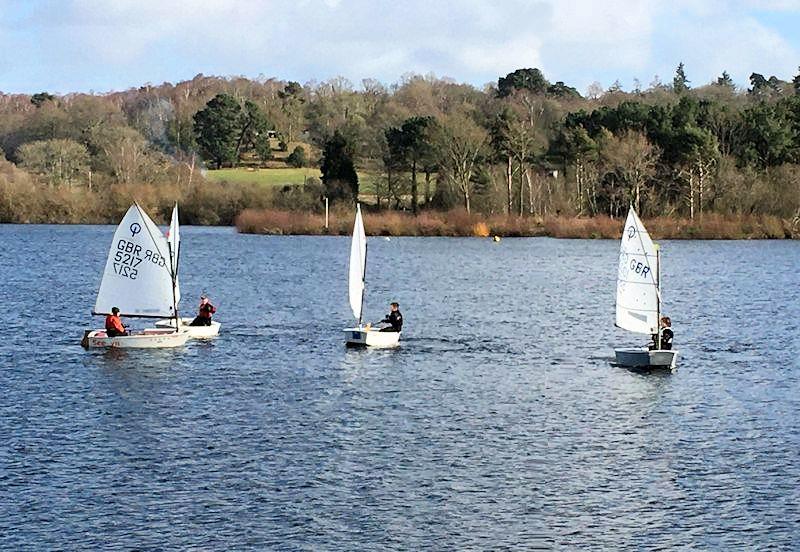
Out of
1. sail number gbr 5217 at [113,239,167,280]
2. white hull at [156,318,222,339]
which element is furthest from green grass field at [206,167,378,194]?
sail number gbr 5217 at [113,239,167,280]

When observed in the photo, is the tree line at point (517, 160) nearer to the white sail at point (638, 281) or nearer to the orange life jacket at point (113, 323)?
the white sail at point (638, 281)

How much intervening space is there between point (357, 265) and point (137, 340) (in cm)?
784

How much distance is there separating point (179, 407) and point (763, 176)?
8615cm

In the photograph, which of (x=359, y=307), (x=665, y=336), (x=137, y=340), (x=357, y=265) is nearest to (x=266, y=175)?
(x=359, y=307)

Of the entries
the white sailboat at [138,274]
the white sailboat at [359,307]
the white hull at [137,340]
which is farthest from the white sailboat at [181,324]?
the white sailboat at [359,307]

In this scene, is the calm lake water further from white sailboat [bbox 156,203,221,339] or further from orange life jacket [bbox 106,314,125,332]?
orange life jacket [bbox 106,314,125,332]

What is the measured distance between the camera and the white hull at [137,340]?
4122cm

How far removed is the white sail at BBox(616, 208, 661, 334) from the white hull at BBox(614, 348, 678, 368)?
1269 mm

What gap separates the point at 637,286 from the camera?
1607 inches

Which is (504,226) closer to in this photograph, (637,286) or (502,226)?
(502,226)

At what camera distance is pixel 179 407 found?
32688 mm

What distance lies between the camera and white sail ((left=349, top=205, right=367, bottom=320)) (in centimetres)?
4300

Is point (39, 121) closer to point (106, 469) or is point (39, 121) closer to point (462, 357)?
point (462, 357)

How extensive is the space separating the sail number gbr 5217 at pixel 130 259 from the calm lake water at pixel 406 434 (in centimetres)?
304
